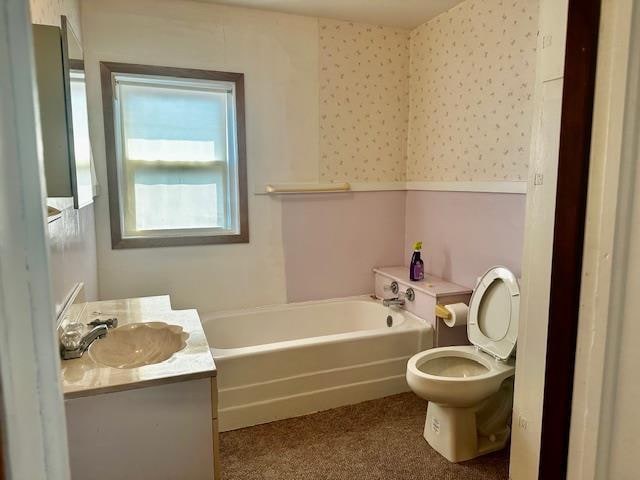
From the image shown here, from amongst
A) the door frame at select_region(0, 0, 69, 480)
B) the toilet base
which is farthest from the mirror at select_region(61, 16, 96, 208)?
the toilet base

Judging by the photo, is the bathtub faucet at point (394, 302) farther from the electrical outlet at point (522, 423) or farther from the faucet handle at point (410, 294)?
the electrical outlet at point (522, 423)

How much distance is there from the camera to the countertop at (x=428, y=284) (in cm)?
270

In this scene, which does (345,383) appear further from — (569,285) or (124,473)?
(569,285)

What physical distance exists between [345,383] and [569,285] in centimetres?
192

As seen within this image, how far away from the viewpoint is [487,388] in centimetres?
202

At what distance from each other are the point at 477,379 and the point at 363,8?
2314mm

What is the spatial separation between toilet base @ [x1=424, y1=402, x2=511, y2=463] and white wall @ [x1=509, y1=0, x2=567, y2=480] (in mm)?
365

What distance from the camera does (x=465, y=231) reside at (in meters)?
2.81

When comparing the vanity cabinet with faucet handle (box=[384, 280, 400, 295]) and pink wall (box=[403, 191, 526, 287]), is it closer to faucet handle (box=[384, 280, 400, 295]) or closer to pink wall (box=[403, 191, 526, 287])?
pink wall (box=[403, 191, 526, 287])

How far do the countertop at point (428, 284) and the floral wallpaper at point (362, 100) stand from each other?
70 cm

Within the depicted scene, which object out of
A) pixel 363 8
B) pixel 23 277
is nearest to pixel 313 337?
pixel 363 8

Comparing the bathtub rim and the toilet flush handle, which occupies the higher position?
the toilet flush handle

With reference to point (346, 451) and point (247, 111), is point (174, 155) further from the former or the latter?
point (346, 451)

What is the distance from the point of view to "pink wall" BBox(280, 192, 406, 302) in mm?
3137
